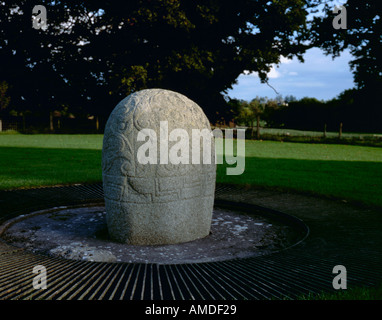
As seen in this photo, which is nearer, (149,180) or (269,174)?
(149,180)

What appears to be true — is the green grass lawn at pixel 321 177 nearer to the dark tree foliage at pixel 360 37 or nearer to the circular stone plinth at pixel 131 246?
the circular stone plinth at pixel 131 246

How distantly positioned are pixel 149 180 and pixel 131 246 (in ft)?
3.14

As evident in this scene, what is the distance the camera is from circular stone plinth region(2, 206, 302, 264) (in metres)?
4.50

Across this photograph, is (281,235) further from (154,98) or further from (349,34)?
(349,34)

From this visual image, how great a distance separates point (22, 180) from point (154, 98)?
20.1 ft

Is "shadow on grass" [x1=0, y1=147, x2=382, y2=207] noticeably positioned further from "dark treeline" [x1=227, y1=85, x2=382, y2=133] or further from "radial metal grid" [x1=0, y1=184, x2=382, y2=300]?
"dark treeline" [x1=227, y1=85, x2=382, y2=133]

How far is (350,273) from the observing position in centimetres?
364

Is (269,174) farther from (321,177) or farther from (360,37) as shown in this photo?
(360,37)

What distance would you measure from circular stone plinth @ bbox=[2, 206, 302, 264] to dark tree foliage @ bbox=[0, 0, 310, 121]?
45.9ft

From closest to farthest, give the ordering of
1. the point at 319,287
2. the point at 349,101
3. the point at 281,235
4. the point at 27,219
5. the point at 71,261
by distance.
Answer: the point at 319,287, the point at 71,261, the point at 281,235, the point at 27,219, the point at 349,101

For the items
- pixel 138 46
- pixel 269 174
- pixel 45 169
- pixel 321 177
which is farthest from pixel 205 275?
pixel 138 46

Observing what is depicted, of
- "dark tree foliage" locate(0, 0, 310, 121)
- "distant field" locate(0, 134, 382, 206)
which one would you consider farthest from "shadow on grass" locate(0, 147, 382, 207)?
"dark tree foliage" locate(0, 0, 310, 121)

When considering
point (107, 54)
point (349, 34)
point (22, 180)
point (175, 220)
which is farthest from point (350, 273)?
point (349, 34)

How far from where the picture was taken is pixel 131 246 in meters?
4.83
